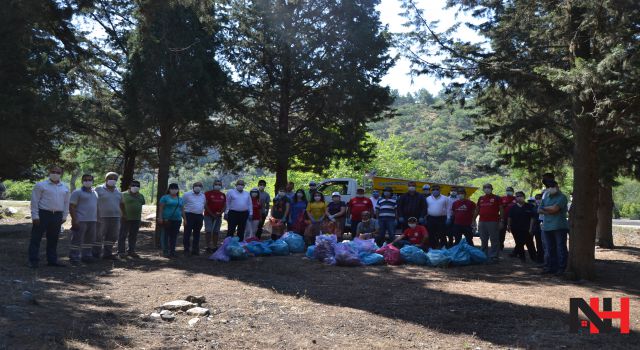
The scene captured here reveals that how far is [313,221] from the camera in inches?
547

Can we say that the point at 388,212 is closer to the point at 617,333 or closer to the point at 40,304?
the point at 617,333

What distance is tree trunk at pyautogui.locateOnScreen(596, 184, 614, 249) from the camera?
16.8 meters

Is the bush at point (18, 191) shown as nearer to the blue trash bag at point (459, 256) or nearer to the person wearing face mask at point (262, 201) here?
the person wearing face mask at point (262, 201)

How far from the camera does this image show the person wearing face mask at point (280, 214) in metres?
14.4

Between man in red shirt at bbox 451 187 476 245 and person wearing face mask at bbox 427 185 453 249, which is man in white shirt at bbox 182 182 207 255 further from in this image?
man in red shirt at bbox 451 187 476 245

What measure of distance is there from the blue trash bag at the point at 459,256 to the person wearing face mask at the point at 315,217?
3.61 m

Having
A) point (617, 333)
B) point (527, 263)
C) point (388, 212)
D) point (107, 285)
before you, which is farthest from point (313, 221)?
point (617, 333)

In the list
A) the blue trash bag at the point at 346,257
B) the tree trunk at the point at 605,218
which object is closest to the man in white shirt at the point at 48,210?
the blue trash bag at the point at 346,257

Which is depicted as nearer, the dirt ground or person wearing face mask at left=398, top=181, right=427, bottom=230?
the dirt ground

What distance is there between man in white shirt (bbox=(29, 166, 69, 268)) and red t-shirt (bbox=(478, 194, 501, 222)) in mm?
8512

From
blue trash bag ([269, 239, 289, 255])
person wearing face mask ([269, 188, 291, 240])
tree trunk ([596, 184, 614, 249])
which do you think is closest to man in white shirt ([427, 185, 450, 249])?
blue trash bag ([269, 239, 289, 255])

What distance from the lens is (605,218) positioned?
1706 centimetres

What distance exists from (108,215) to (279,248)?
12.3 feet

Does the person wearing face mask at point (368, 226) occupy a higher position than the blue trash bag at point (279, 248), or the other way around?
the person wearing face mask at point (368, 226)
